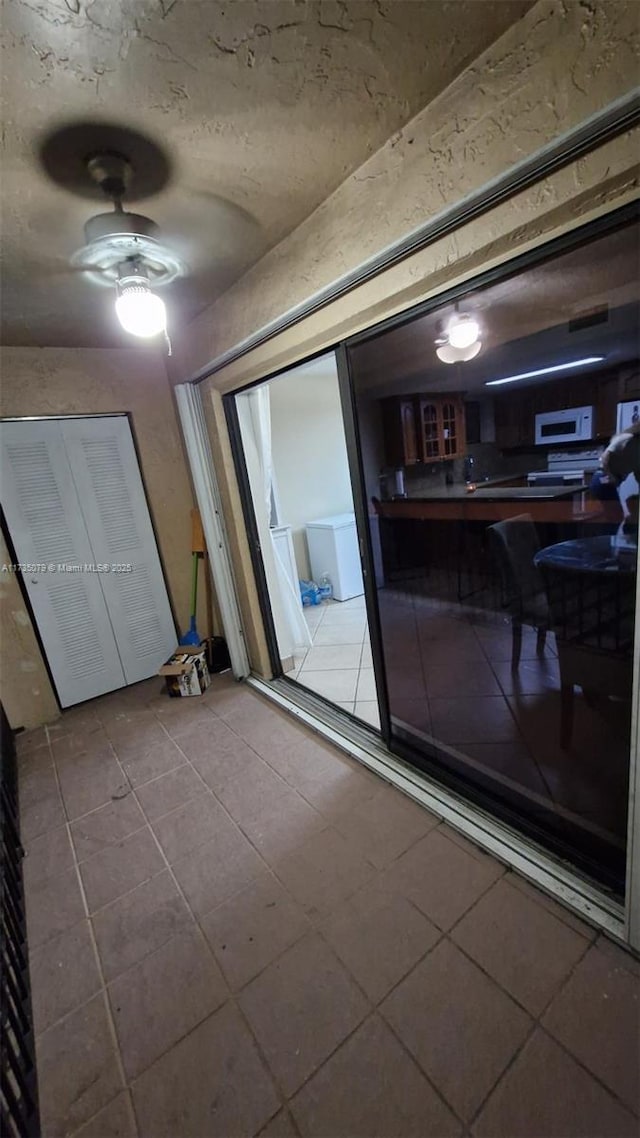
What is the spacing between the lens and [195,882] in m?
1.58

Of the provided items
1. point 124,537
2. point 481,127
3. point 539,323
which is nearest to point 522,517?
point 539,323

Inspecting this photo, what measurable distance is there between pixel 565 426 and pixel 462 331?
19.9 inches

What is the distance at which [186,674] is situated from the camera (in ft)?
9.37

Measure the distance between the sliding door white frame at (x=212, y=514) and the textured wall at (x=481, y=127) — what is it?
1.16 meters

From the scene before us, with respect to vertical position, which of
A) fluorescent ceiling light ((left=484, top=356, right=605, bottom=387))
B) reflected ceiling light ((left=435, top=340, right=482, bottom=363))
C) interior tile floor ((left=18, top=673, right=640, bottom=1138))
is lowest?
interior tile floor ((left=18, top=673, right=640, bottom=1138))

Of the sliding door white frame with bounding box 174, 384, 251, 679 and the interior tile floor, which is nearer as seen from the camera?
the interior tile floor

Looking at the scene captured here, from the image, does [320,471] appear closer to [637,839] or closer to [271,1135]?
[637,839]

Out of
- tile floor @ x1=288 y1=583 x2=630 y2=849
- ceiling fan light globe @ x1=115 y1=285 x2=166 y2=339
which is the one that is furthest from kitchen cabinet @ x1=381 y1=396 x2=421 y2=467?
ceiling fan light globe @ x1=115 y1=285 x2=166 y2=339

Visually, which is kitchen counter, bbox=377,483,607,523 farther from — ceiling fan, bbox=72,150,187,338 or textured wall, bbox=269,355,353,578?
textured wall, bbox=269,355,353,578

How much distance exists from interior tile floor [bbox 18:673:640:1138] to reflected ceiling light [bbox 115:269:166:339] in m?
1.98

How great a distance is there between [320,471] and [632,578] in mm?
3707

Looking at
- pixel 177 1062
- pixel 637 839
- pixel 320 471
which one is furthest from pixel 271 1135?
pixel 320 471

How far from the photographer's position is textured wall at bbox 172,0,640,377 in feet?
2.72

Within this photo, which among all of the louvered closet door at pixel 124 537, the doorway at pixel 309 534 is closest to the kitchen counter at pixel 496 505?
the doorway at pixel 309 534
